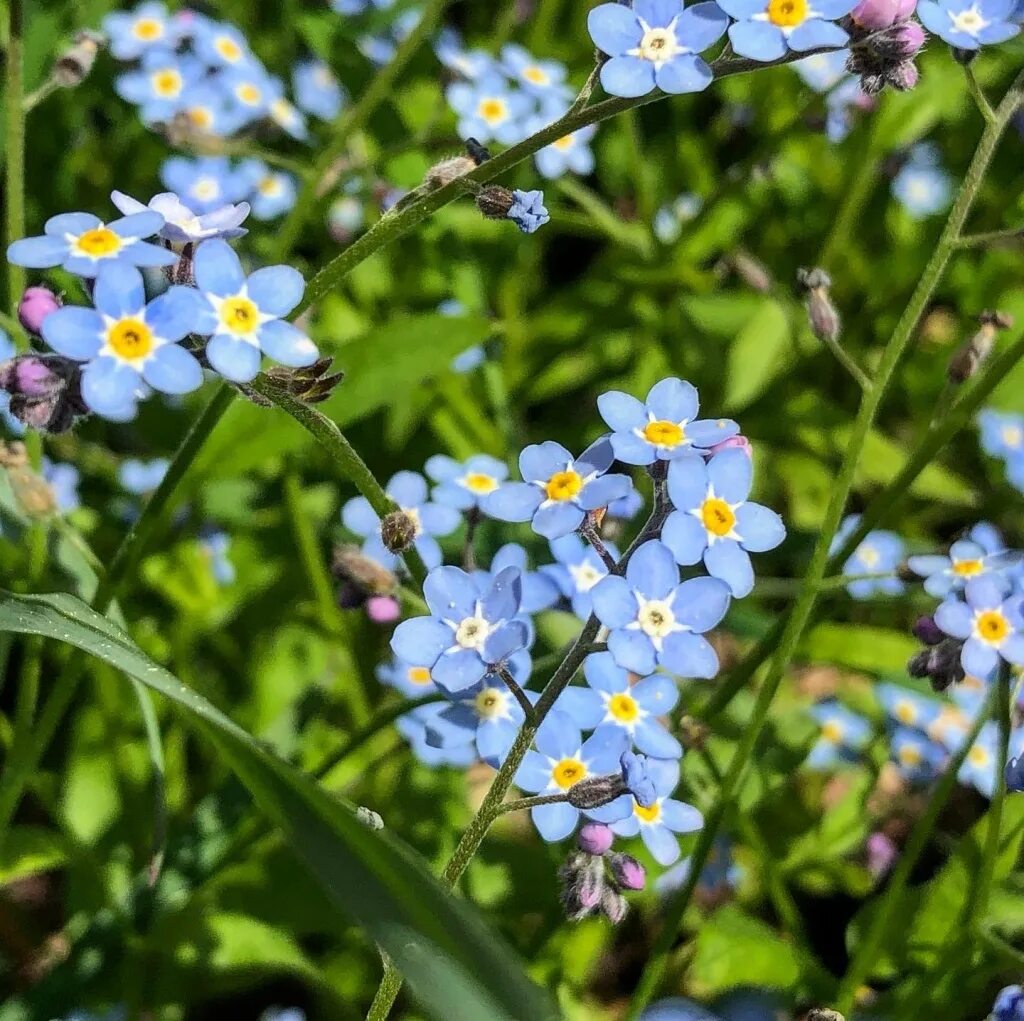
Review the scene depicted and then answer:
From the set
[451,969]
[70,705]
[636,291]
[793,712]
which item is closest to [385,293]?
[636,291]

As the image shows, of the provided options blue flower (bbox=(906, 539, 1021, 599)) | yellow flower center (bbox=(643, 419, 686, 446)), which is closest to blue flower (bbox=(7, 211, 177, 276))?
yellow flower center (bbox=(643, 419, 686, 446))

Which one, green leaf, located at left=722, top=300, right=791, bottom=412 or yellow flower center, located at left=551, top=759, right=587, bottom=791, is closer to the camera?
yellow flower center, located at left=551, top=759, right=587, bottom=791

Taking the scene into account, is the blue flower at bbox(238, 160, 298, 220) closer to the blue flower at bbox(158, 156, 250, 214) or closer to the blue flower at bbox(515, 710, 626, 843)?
the blue flower at bbox(158, 156, 250, 214)

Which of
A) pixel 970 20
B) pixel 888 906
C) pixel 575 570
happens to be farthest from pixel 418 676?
pixel 970 20

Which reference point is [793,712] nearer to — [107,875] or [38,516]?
[107,875]

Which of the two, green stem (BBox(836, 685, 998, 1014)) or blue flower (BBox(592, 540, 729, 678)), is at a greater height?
blue flower (BBox(592, 540, 729, 678))

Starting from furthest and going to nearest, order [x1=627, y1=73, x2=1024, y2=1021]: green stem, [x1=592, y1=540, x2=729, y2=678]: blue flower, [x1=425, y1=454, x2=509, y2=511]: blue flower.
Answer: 1. [x1=425, y1=454, x2=509, y2=511]: blue flower
2. [x1=627, y1=73, x2=1024, y2=1021]: green stem
3. [x1=592, y1=540, x2=729, y2=678]: blue flower

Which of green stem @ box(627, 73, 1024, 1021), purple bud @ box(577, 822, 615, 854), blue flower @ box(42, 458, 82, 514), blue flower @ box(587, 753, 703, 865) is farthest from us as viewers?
blue flower @ box(42, 458, 82, 514)

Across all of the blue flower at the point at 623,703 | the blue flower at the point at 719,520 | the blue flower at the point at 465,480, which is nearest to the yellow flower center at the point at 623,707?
the blue flower at the point at 623,703
